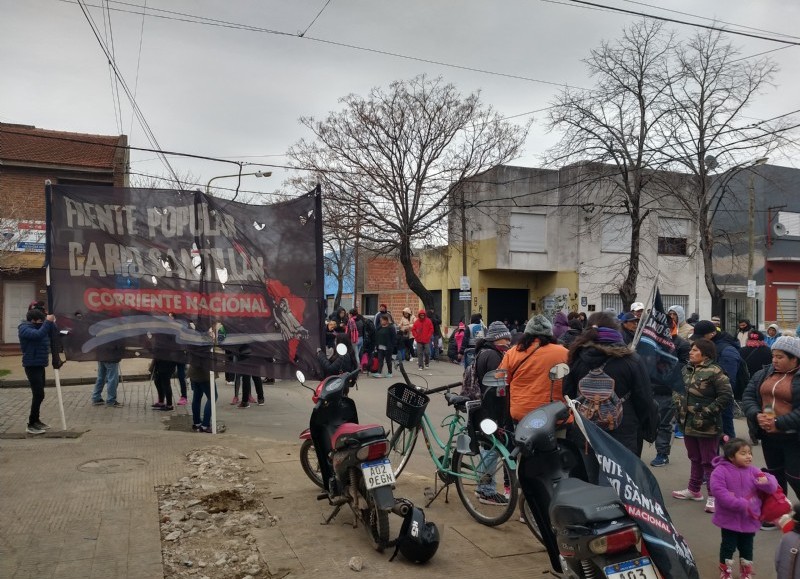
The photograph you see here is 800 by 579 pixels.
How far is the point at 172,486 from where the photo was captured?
6.82m

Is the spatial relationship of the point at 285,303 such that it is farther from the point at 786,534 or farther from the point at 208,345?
the point at 786,534

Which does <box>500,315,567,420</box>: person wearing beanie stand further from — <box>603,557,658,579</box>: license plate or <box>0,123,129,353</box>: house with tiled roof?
<box>0,123,129,353</box>: house with tiled roof

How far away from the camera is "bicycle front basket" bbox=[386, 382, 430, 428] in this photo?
20.7 feet

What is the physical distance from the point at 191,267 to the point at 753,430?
23.9 feet

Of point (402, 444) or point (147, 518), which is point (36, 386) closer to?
point (147, 518)

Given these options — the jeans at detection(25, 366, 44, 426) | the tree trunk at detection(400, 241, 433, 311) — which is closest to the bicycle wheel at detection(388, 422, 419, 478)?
the jeans at detection(25, 366, 44, 426)

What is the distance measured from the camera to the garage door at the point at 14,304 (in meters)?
25.1

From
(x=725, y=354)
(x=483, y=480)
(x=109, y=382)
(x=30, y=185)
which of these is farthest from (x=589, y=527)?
(x=30, y=185)

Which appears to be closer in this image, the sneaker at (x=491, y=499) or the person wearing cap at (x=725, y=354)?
the sneaker at (x=491, y=499)

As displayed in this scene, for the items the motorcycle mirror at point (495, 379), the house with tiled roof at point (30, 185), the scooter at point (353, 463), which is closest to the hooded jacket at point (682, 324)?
the motorcycle mirror at point (495, 379)

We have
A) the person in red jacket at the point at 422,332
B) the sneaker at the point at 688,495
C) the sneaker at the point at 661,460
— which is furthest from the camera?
the person in red jacket at the point at 422,332

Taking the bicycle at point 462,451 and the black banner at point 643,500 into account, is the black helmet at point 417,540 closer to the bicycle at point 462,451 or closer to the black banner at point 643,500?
the bicycle at point 462,451

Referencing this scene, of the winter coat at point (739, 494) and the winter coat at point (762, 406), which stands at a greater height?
the winter coat at point (762, 406)

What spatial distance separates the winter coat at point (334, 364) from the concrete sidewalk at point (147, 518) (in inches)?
42.0
